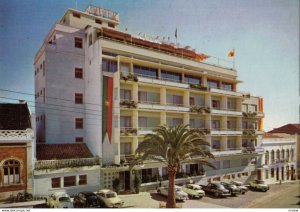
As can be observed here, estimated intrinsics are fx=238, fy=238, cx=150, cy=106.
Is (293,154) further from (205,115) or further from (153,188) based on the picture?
(153,188)

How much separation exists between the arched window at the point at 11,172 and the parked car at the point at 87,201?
18.6ft

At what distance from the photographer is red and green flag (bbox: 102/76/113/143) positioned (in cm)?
2698

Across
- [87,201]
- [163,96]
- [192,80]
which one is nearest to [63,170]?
[87,201]

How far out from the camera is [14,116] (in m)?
23.9

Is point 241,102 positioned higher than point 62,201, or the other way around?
point 241,102

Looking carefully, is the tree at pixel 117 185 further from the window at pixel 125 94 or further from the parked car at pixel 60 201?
the window at pixel 125 94

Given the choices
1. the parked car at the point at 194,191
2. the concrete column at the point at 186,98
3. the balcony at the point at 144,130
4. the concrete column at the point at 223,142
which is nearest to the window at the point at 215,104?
the concrete column at the point at 223,142

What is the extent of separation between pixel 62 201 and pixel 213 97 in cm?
2660

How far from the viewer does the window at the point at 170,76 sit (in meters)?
33.0

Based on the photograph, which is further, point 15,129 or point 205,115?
point 205,115

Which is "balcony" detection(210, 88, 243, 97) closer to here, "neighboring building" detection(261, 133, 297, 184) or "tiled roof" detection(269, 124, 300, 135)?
"neighboring building" detection(261, 133, 297, 184)

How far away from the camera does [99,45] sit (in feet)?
90.6

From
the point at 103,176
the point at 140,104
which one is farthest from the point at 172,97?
the point at 103,176

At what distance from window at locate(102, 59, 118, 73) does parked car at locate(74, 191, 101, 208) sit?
1399 centimetres
